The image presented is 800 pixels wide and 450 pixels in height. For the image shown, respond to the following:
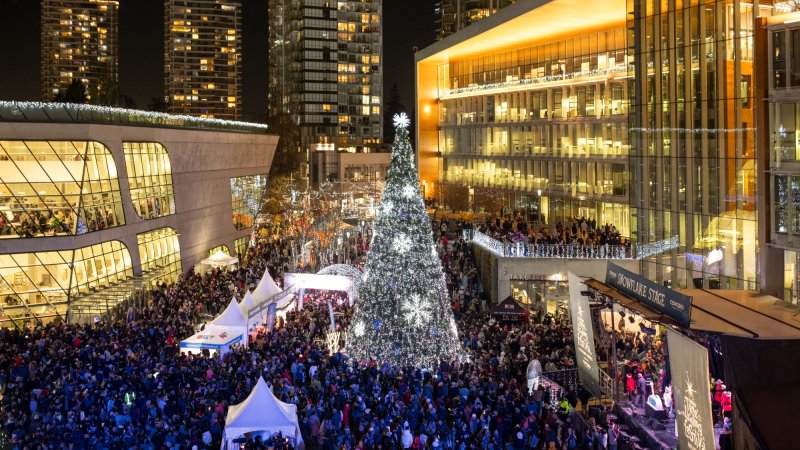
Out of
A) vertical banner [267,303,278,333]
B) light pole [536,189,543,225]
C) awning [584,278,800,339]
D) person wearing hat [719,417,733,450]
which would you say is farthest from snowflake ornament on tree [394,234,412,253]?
light pole [536,189,543,225]

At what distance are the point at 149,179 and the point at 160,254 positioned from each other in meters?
4.20

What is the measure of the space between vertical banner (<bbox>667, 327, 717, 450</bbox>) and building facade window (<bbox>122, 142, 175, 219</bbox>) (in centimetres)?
3187

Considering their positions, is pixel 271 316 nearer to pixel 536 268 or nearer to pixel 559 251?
pixel 536 268

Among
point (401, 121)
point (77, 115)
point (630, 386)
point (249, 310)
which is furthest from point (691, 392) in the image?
point (77, 115)

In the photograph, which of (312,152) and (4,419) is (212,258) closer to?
(4,419)

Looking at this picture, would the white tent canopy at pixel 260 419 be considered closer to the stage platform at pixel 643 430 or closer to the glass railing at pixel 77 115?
the stage platform at pixel 643 430

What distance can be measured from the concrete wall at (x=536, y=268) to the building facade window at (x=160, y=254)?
1768 cm

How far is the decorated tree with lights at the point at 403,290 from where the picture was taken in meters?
23.6

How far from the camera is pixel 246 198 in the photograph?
204 ft

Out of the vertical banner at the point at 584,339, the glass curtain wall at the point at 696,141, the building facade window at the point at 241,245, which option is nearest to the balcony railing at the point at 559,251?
the glass curtain wall at the point at 696,141

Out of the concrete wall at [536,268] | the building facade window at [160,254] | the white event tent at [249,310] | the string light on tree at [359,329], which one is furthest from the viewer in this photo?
the building facade window at [160,254]

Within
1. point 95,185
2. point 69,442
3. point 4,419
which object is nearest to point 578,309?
point 69,442

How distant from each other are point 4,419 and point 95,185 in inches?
758

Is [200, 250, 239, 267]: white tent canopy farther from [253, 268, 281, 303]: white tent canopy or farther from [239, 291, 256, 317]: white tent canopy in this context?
[239, 291, 256, 317]: white tent canopy
